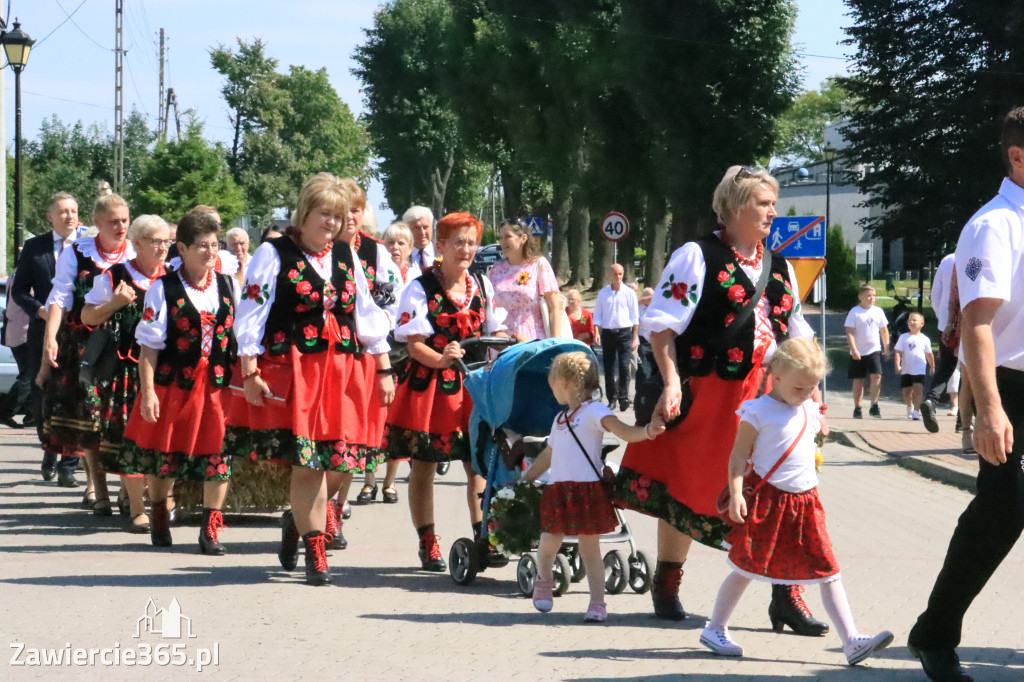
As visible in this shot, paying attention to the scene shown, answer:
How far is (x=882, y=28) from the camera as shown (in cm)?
3744

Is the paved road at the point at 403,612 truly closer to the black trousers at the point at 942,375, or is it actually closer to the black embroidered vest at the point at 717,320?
the black embroidered vest at the point at 717,320

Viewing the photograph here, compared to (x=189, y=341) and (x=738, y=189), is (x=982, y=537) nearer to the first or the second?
(x=738, y=189)

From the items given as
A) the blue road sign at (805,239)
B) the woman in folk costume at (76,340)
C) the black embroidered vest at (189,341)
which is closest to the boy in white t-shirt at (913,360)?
the blue road sign at (805,239)

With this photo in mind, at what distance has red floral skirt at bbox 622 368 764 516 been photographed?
6352 mm

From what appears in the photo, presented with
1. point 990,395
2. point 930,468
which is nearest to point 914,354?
point 930,468

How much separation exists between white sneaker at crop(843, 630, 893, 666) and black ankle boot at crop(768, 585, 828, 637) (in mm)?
685

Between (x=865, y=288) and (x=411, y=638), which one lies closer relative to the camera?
(x=411, y=638)

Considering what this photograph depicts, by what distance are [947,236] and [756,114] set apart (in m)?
6.46

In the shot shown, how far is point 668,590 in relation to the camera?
6.73 metres

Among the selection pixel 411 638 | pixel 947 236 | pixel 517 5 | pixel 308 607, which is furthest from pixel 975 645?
pixel 517 5

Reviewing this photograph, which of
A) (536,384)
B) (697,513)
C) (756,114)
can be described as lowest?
(697,513)

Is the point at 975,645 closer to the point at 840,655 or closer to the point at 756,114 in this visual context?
the point at 840,655

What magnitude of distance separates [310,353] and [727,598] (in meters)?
2.61

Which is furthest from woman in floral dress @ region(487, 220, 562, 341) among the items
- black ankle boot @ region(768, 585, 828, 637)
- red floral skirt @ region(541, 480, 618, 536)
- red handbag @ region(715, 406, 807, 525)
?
red handbag @ region(715, 406, 807, 525)
